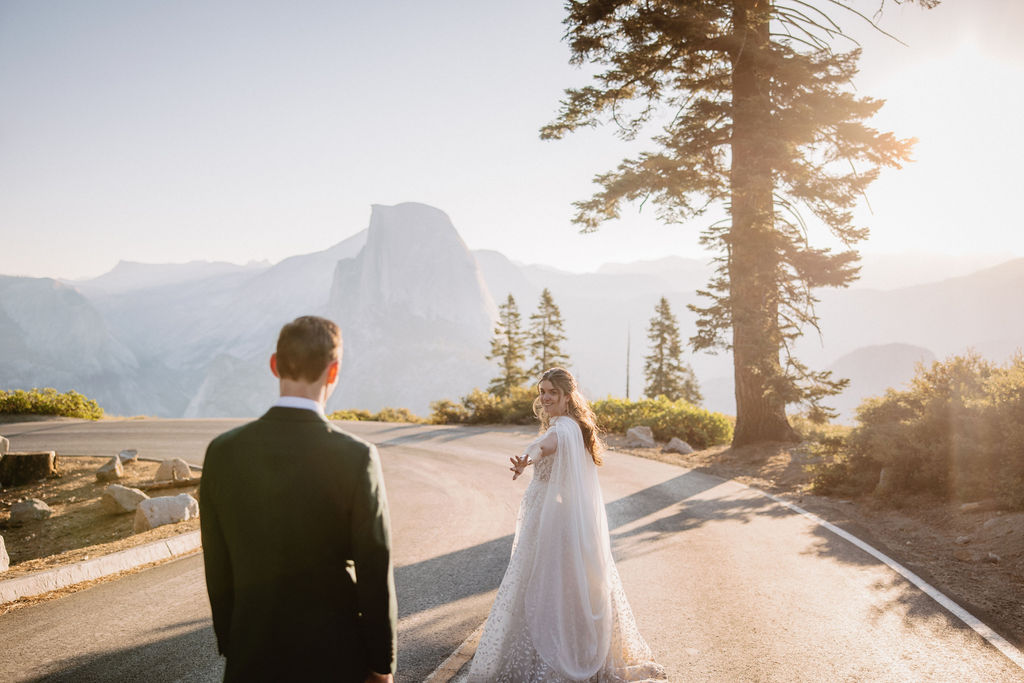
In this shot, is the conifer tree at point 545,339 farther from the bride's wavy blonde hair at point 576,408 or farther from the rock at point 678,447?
the bride's wavy blonde hair at point 576,408

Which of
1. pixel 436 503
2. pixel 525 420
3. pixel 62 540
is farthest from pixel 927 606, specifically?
pixel 525 420

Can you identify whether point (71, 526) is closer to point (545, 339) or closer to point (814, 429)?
point (814, 429)

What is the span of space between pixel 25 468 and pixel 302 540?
47.6 ft

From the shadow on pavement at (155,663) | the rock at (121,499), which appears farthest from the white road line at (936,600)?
the rock at (121,499)

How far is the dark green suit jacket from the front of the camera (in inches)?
83.6

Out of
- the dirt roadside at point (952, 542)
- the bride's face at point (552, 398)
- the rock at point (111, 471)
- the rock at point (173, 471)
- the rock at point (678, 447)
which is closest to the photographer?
the bride's face at point (552, 398)

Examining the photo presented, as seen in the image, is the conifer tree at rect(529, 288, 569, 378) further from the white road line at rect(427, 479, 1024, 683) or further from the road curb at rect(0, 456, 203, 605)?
the road curb at rect(0, 456, 203, 605)

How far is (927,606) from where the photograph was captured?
5539 millimetres

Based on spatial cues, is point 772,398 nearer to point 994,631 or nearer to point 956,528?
point 956,528

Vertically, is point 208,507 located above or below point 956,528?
above

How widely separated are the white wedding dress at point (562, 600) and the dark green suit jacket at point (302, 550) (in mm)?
2105

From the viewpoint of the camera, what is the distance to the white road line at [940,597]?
461 cm

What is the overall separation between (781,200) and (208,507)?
1611 centimetres

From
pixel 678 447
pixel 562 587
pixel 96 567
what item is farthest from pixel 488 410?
pixel 562 587
